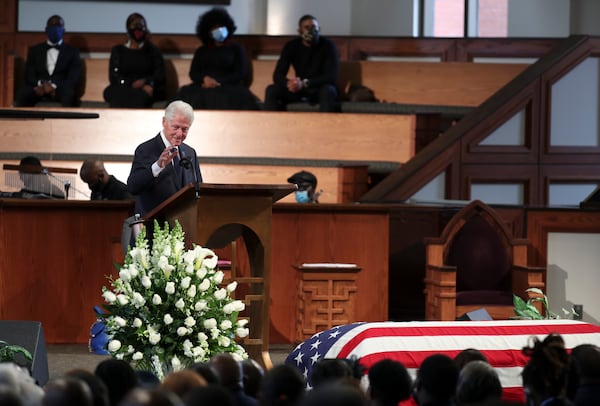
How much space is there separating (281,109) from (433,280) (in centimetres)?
416

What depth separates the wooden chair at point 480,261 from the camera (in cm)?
737

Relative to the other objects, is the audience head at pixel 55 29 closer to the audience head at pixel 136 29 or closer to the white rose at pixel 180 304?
the audience head at pixel 136 29

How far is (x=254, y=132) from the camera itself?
34.8 feet

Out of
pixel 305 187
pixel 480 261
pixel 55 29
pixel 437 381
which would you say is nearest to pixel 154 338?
pixel 437 381

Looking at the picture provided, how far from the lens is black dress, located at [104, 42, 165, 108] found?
442 inches

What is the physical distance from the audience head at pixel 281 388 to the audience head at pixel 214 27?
8.44 m

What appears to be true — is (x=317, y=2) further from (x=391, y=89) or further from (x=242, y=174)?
(x=242, y=174)

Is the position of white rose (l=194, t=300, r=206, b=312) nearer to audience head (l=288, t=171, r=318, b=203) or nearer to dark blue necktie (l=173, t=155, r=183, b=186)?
dark blue necktie (l=173, t=155, r=183, b=186)

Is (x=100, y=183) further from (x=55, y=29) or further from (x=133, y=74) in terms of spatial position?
(x=55, y=29)

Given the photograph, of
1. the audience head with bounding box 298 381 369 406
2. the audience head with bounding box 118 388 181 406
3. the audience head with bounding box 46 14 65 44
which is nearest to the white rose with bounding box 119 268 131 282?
the audience head with bounding box 118 388 181 406

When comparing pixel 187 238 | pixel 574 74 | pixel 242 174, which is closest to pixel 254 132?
pixel 242 174

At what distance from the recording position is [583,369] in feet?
12.5

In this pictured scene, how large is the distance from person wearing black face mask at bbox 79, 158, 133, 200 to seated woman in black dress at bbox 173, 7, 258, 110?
2944mm

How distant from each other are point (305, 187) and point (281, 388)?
5826mm
